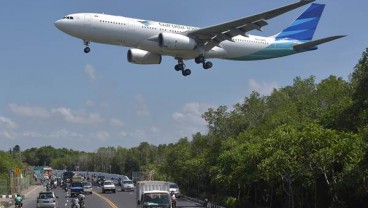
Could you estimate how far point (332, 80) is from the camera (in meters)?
50.3

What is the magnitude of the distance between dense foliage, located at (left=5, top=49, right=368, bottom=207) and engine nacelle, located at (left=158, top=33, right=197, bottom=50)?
7631 millimetres

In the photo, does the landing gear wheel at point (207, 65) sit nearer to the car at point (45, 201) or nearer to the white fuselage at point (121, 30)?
the white fuselage at point (121, 30)

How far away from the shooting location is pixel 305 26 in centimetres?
5097

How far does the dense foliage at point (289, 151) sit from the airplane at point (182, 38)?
16.8 ft

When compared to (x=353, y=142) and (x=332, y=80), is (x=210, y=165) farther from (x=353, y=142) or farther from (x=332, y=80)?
(x=353, y=142)

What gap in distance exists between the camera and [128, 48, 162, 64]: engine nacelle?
126ft

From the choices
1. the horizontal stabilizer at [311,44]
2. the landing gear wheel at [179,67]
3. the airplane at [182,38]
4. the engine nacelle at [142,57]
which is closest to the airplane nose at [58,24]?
the airplane at [182,38]

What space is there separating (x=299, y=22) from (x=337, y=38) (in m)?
14.6

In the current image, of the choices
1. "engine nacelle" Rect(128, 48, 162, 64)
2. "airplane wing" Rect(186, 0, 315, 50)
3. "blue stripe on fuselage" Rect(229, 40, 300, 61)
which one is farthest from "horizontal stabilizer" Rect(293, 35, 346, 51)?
"engine nacelle" Rect(128, 48, 162, 64)

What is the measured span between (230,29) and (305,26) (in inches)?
620

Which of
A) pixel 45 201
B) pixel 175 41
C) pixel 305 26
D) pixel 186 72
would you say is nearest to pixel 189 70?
pixel 186 72

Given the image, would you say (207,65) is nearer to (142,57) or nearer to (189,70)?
(189,70)

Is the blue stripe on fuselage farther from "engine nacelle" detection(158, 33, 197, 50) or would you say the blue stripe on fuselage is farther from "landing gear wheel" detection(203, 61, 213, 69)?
"engine nacelle" detection(158, 33, 197, 50)

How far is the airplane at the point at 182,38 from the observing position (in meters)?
35.2
